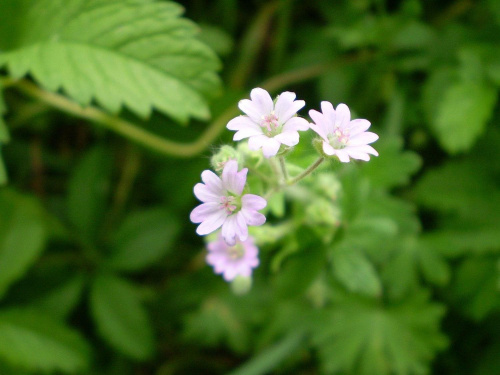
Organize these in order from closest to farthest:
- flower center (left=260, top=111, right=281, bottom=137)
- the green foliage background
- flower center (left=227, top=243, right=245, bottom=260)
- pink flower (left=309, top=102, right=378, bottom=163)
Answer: pink flower (left=309, top=102, right=378, bottom=163), flower center (left=260, top=111, right=281, bottom=137), flower center (left=227, top=243, right=245, bottom=260), the green foliage background

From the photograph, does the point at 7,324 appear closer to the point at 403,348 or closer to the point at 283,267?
the point at 283,267

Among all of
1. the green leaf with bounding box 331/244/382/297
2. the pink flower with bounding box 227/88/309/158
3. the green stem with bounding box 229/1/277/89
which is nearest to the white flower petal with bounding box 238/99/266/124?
the pink flower with bounding box 227/88/309/158

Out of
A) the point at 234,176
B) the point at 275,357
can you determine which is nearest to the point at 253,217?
the point at 234,176

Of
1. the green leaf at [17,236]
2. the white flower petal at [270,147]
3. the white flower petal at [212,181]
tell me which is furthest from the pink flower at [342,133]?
the green leaf at [17,236]

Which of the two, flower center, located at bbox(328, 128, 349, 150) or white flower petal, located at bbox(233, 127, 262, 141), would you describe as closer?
white flower petal, located at bbox(233, 127, 262, 141)

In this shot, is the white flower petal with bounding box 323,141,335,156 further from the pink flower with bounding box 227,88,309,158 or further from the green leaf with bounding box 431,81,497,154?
the green leaf with bounding box 431,81,497,154

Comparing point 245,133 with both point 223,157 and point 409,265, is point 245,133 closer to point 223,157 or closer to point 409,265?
point 223,157

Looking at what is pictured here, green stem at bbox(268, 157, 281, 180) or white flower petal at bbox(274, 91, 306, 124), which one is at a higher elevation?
green stem at bbox(268, 157, 281, 180)
